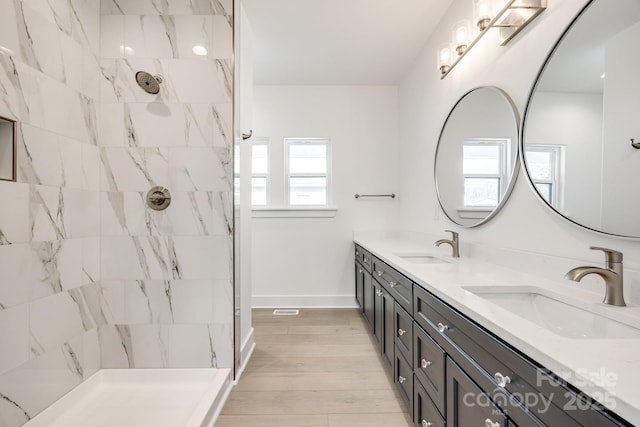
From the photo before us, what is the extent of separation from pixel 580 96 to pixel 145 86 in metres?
2.22

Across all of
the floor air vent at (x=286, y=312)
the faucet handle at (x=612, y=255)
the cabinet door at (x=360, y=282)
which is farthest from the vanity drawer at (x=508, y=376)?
the floor air vent at (x=286, y=312)

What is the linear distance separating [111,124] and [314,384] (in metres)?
2.17

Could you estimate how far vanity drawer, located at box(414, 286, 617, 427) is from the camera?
598 mm

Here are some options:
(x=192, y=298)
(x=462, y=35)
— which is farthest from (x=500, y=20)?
(x=192, y=298)

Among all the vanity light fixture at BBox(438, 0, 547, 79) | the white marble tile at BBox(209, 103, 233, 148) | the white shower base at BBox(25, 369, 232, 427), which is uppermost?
the vanity light fixture at BBox(438, 0, 547, 79)

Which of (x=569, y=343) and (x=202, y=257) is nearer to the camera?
(x=569, y=343)

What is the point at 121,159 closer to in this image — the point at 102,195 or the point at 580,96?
the point at 102,195

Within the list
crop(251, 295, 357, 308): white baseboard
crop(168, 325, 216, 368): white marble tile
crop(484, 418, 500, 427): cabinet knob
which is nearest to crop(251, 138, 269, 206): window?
crop(251, 295, 357, 308): white baseboard

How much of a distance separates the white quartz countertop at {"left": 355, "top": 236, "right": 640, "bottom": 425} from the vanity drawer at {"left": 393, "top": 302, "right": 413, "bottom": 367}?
1.04 ft

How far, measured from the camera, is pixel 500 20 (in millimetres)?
1568

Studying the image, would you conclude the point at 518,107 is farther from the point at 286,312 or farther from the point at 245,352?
the point at 286,312

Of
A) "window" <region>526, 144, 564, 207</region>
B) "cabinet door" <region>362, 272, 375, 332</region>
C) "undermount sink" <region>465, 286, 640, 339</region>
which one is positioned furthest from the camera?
"cabinet door" <region>362, 272, 375, 332</region>

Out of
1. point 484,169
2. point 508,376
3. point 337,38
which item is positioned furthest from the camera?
point 337,38

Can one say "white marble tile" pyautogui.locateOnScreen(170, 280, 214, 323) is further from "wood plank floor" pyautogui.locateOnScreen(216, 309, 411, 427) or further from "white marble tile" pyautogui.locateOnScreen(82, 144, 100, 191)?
"white marble tile" pyautogui.locateOnScreen(82, 144, 100, 191)
